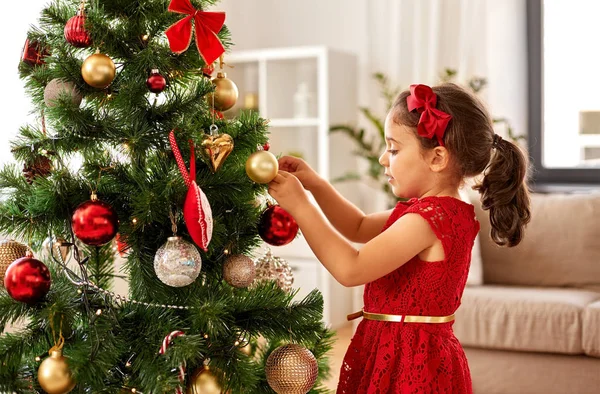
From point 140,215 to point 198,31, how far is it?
30 centimetres

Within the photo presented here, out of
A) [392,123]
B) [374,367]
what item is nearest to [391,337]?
[374,367]

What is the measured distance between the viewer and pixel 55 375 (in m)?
1.08

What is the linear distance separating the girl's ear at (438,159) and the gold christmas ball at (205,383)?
61 centimetres

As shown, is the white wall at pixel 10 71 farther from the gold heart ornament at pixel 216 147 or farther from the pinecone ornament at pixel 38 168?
the gold heart ornament at pixel 216 147

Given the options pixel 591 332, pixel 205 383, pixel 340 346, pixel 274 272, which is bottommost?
pixel 340 346

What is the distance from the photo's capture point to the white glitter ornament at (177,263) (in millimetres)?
1105

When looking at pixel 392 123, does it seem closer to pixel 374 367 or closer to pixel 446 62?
pixel 374 367

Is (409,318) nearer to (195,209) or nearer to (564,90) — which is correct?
(195,209)

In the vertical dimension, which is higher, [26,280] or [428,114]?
[428,114]

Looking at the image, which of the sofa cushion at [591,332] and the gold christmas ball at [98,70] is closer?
the gold christmas ball at [98,70]

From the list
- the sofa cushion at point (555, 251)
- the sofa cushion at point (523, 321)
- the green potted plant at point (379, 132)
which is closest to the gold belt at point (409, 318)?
the sofa cushion at point (523, 321)

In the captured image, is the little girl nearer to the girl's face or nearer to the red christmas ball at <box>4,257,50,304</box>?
the girl's face

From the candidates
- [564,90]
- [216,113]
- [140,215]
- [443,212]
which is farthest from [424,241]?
[564,90]

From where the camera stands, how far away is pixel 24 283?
43.3 inches
